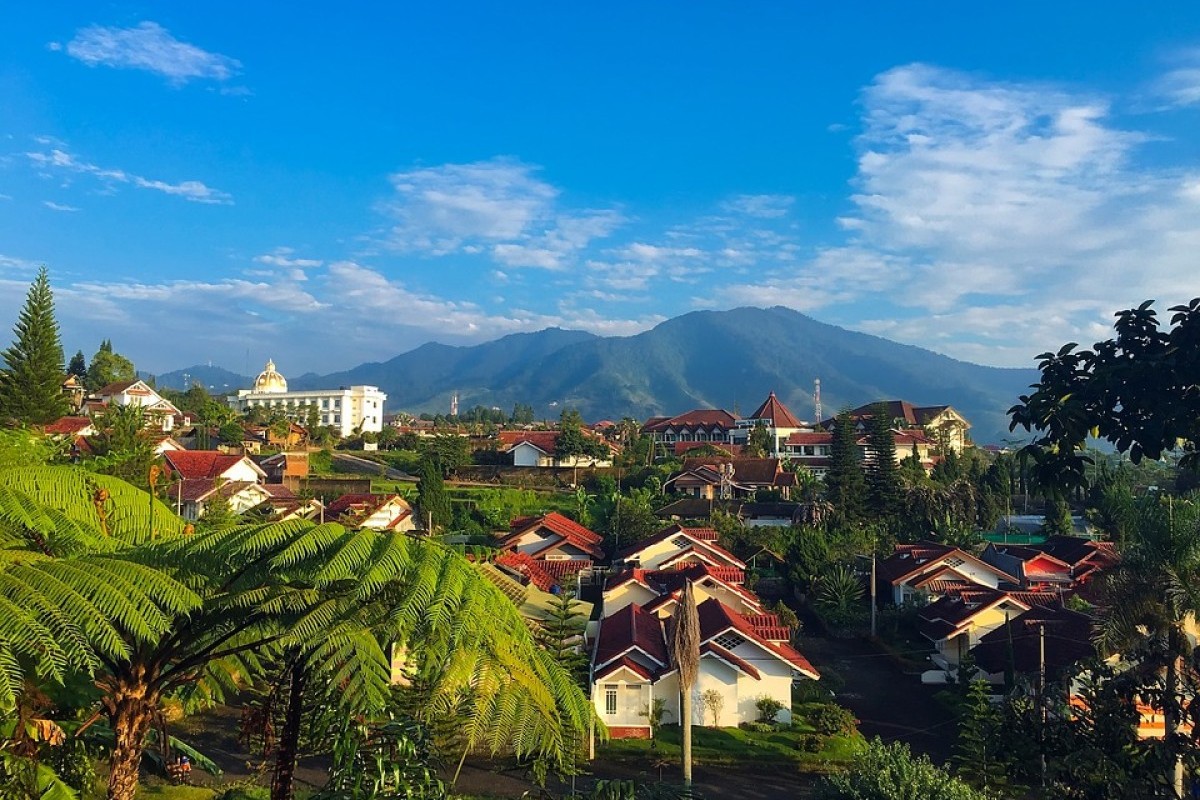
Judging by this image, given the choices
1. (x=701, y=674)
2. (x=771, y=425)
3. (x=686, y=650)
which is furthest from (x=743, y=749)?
(x=771, y=425)

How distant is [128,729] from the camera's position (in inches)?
169

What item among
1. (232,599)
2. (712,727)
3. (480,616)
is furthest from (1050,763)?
(712,727)

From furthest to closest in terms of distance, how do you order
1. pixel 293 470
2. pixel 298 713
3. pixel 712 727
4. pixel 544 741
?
1. pixel 293 470
2. pixel 712 727
3. pixel 298 713
4. pixel 544 741

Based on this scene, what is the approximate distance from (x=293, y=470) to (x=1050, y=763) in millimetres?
44352

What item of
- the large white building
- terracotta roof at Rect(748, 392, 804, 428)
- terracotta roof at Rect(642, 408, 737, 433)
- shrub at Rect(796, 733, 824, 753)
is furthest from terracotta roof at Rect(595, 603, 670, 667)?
the large white building

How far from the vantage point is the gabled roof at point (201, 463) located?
36.8 meters

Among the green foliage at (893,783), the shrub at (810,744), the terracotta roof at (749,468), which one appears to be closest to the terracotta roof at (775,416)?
the terracotta roof at (749,468)

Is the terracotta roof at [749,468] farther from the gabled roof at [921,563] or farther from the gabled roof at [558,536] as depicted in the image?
the gabled roof at [921,563]

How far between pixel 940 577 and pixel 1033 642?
9.26m

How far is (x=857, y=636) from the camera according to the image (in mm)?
25938

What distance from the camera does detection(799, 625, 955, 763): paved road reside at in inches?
674

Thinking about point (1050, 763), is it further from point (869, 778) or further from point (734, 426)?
point (734, 426)

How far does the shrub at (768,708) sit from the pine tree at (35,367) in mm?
30440

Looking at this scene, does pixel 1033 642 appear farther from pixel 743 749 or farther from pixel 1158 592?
pixel 1158 592
